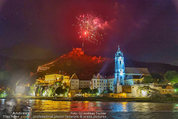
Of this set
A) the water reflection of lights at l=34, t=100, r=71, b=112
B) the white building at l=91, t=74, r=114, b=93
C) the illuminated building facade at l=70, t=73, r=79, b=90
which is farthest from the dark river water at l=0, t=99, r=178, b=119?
the illuminated building facade at l=70, t=73, r=79, b=90

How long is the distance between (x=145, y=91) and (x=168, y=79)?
13893 mm

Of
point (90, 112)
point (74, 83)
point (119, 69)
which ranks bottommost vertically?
point (90, 112)

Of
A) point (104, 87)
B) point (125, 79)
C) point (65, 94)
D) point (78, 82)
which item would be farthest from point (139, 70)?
point (65, 94)

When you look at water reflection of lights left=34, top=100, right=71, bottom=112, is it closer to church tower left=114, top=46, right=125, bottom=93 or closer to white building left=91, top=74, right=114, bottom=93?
church tower left=114, top=46, right=125, bottom=93

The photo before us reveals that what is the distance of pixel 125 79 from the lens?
386 feet

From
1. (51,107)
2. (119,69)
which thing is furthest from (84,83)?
(51,107)

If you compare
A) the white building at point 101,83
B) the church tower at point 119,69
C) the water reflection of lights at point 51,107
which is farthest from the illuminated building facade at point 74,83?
the water reflection of lights at point 51,107

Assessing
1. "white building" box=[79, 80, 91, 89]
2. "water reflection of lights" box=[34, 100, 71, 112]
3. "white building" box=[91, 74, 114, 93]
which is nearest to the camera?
"water reflection of lights" box=[34, 100, 71, 112]

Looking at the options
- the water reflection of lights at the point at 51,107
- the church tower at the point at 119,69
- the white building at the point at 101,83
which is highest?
the church tower at the point at 119,69

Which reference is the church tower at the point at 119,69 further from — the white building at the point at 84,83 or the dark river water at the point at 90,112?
the dark river water at the point at 90,112

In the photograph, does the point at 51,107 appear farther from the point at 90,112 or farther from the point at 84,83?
the point at 84,83

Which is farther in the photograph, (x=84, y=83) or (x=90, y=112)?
(x=84, y=83)

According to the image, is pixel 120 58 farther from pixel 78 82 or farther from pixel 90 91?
pixel 78 82

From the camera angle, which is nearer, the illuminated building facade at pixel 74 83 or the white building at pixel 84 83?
the illuminated building facade at pixel 74 83
